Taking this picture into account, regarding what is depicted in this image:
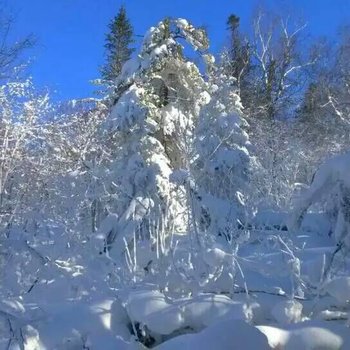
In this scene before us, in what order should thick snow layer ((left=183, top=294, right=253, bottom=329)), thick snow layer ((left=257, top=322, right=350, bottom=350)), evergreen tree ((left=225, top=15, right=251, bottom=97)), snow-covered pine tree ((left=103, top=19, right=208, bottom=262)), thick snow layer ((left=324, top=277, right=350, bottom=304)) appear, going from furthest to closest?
evergreen tree ((left=225, top=15, right=251, bottom=97)) < snow-covered pine tree ((left=103, top=19, right=208, bottom=262)) < thick snow layer ((left=183, top=294, right=253, bottom=329)) < thick snow layer ((left=324, top=277, right=350, bottom=304)) < thick snow layer ((left=257, top=322, right=350, bottom=350))

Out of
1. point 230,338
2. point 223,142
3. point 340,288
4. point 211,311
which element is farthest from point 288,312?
point 223,142

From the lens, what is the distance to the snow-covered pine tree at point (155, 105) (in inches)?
430

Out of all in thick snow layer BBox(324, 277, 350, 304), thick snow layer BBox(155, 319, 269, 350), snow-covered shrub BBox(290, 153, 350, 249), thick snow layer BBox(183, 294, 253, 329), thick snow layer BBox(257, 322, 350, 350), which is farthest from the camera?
thick snow layer BBox(183, 294, 253, 329)

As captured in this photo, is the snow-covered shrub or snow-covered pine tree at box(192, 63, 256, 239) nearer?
the snow-covered shrub

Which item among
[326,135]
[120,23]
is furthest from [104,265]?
[120,23]

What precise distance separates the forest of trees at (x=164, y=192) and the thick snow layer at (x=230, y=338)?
52 cm

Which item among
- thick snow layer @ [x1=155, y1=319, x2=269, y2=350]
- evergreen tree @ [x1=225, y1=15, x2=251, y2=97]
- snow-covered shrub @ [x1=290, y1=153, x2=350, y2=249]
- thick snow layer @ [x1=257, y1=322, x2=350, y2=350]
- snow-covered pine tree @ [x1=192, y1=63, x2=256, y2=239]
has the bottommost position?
thick snow layer @ [x1=257, y1=322, x2=350, y2=350]

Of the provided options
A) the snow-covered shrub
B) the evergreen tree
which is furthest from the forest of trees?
the evergreen tree

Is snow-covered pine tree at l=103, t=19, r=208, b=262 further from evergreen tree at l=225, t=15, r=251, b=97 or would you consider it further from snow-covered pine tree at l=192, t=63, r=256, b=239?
evergreen tree at l=225, t=15, r=251, b=97

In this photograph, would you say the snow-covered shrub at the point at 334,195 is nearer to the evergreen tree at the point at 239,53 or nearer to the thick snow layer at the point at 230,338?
the thick snow layer at the point at 230,338

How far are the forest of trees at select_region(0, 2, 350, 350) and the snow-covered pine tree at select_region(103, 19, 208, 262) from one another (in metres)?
0.03

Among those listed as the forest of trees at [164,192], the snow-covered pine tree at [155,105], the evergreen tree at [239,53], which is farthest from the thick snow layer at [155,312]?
the evergreen tree at [239,53]

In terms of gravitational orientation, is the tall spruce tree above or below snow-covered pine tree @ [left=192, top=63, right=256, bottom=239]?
above

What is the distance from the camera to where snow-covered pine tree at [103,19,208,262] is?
35.9 feet
